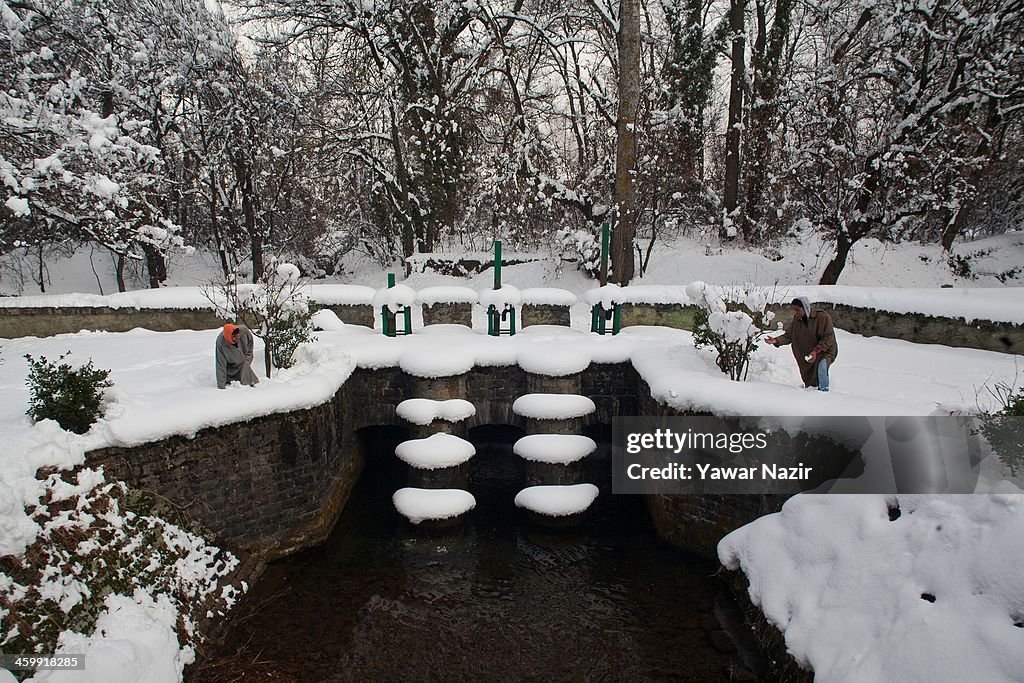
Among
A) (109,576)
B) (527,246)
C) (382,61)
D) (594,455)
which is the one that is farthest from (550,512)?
(382,61)

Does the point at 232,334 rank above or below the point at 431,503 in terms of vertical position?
above

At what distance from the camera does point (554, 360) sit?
9203 mm

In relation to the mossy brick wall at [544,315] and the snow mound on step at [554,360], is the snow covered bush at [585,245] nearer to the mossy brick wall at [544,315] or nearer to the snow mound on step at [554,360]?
the mossy brick wall at [544,315]

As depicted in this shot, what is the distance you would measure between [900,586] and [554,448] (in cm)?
474

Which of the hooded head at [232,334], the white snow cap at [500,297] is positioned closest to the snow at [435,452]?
the hooded head at [232,334]

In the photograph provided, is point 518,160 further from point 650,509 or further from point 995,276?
point 995,276

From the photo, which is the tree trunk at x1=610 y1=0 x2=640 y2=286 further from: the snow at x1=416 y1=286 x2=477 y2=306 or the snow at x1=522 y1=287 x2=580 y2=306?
the snow at x1=416 y1=286 x2=477 y2=306

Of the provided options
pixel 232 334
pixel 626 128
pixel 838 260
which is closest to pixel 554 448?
pixel 232 334

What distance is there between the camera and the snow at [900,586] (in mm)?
3828

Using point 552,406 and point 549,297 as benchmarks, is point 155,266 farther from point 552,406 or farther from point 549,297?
point 552,406

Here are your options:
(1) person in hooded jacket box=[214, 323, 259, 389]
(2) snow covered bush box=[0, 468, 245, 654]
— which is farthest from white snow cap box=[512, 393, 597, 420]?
(2) snow covered bush box=[0, 468, 245, 654]

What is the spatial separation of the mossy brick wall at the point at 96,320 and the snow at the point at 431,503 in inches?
266

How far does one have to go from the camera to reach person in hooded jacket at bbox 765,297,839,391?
689 cm

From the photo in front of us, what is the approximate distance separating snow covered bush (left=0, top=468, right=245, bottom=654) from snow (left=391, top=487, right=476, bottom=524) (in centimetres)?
243
